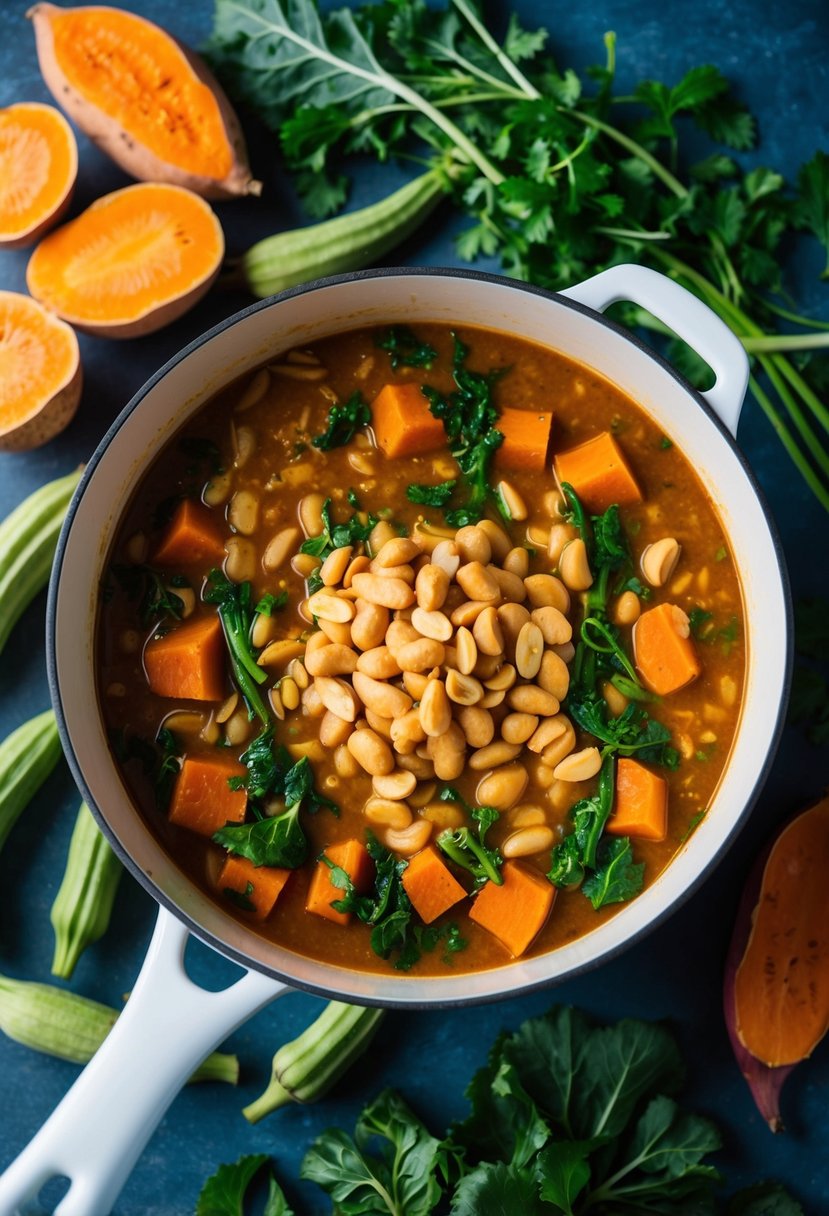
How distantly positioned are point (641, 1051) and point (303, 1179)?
1069 millimetres

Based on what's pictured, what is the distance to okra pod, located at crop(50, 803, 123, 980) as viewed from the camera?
341 cm

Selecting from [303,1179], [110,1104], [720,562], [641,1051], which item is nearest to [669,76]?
[720,562]

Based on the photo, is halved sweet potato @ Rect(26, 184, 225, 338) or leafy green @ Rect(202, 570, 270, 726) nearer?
leafy green @ Rect(202, 570, 270, 726)

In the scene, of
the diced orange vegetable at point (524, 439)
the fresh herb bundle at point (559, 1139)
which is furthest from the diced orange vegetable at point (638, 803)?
the diced orange vegetable at point (524, 439)

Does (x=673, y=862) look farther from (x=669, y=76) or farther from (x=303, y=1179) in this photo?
(x=669, y=76)

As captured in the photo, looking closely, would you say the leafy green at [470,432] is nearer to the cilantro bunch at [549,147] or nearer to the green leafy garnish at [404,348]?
the green leafy garnish at [404,348]

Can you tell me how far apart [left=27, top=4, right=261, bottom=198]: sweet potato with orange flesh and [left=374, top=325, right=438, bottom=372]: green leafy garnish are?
673 millimetres

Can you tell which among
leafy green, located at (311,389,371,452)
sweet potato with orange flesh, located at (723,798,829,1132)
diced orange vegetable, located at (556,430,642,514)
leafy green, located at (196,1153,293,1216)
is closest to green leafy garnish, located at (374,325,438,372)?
leafy green, located at (311,389,371,452)

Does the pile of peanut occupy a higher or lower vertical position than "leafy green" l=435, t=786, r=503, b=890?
higher

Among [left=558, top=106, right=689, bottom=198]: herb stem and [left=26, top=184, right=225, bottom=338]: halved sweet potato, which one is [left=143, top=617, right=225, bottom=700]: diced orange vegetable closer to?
[left=26, top=184, right=225, bottom=338]: halved sweet potato

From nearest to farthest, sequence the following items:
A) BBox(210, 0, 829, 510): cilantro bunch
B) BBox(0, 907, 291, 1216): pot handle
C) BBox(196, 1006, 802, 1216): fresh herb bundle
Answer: BBox(0, 907, 291, 1216): pot handle
BBox(196, 1006, 802, 1216): fresh herb bundle
BBox(210, 0, 829, 510): cilantro bunch

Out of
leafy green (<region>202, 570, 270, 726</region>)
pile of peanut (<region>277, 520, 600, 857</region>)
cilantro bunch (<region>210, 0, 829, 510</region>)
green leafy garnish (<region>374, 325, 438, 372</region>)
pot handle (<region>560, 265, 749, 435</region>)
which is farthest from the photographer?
cilantro bunch (<region>210, 0, 829, 510</region>)

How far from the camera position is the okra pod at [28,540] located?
350 cm

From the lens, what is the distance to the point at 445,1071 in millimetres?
3504
